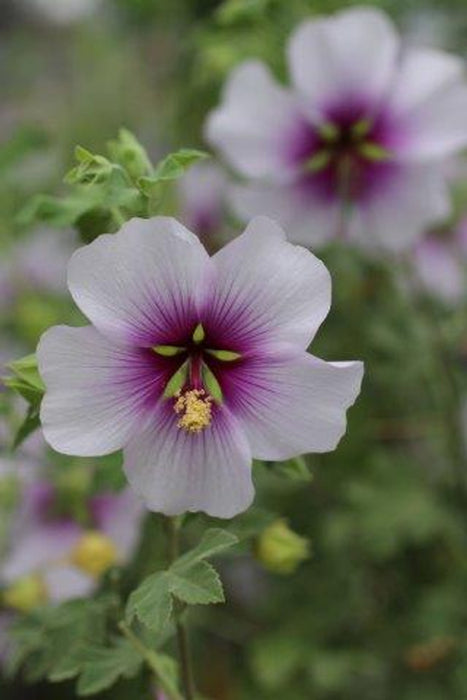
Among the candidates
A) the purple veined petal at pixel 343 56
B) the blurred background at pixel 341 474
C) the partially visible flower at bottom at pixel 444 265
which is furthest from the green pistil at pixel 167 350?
the partially visible flower at bottom at pixel 444 265

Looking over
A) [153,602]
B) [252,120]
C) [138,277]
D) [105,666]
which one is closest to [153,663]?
[105,666]

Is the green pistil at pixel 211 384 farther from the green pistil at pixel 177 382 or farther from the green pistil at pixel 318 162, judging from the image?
the green pistil at pixel 318 162

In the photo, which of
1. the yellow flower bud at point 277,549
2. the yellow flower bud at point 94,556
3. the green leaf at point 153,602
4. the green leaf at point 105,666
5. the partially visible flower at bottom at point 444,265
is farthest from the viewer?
the partially visible flower at bottom at point 444,265

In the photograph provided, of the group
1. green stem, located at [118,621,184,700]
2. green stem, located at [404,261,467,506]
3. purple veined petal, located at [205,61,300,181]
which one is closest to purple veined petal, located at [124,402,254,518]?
green stem, located at [118,621,184,700]

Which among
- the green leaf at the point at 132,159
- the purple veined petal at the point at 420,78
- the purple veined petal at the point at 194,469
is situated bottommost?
A: the purple veined petal at the point at 194,469

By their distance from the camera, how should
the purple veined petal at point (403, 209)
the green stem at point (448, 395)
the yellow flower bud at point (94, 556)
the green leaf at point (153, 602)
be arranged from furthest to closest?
the green stem at point (448, 395) → the purple veined petal at point (403, 209) → the yellow flower bud at point (94, 556) → the green leaf at point (153, 602)

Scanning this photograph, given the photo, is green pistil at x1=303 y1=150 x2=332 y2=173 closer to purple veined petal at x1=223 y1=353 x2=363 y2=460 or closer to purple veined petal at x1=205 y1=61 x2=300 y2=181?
purple veined petal at x1=205 y1=61 x2=300 y2=181
